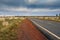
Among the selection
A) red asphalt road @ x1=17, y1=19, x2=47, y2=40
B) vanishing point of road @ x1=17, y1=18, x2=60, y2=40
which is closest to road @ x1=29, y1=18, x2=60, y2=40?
vanishing point of road @ x1=17, y1=18, x2=60, y2=40

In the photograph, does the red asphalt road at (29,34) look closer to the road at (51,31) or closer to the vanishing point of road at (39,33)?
the vanishing point of road at (39,33)

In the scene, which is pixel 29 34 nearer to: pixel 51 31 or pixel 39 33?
pixel 39 33

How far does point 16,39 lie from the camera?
13.7 metres

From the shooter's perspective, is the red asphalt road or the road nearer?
the red asphalt road

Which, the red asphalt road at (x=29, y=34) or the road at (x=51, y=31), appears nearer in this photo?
the red asphalt road at (x=29, y=34)

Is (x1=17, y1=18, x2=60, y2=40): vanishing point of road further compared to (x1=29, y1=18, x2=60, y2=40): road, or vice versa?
(x1=29, y1=18, x2=60, y2=40): road

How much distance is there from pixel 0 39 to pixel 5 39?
1.19ft

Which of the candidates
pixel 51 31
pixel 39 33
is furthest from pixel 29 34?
pixel 51 31

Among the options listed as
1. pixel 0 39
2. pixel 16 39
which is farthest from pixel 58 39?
pixel 0 39

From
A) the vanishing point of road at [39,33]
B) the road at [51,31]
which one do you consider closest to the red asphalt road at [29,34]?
the vanishing point of road at [39,33]

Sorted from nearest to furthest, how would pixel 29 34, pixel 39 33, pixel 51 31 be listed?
1. pixel 29 34
2. pixel 39 33
3. pixel 51 31

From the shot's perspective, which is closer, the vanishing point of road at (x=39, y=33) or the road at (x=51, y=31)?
the vanishing point of road at (x=39, y=33)

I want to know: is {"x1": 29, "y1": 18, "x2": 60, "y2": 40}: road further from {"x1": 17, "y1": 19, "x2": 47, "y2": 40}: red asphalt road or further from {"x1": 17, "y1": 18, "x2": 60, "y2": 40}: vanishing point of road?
{"x1": 17, "y1": 19, "x2": 47, "y2": 40}: red asphalt road

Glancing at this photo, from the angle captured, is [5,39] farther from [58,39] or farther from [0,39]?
[58,39]
